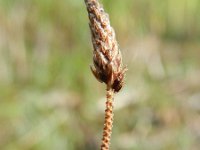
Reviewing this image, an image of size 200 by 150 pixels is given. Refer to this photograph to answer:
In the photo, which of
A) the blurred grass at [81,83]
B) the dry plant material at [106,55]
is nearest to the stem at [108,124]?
the dry plant material at [106,55]

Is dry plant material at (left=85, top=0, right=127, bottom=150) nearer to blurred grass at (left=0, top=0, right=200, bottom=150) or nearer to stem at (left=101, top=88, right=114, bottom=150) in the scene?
stem at (left=101, top=88, right=114, bottom=150)

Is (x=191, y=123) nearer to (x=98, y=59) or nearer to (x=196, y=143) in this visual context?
(x=196, y=143)

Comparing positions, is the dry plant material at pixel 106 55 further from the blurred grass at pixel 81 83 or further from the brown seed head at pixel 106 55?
the blurred grass at pixel 81 83

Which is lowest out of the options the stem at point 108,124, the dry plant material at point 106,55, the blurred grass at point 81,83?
the stem at point 108,124

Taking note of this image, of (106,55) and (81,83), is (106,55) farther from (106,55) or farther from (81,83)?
(81,83)

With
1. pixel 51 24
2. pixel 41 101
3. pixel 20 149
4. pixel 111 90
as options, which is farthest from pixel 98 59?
pixel 51 24

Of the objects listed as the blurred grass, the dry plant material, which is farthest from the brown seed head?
the blurred grass
